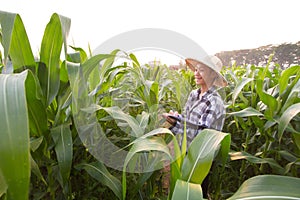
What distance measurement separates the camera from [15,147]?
25 cm

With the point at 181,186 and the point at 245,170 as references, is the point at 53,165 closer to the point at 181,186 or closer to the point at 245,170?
the point at 181,186

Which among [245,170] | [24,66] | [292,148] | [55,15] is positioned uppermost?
[55,15]

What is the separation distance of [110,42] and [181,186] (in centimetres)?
57

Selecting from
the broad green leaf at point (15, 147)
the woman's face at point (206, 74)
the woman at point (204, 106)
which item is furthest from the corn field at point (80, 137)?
the woman's face at point (206, 74)

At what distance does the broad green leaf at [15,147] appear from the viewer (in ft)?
0.81

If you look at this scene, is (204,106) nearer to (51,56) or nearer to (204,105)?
(204,105)

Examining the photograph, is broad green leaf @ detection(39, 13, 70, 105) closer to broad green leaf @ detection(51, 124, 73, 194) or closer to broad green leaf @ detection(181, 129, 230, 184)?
broad green leaf @ detection(51, 124, 73, 194)

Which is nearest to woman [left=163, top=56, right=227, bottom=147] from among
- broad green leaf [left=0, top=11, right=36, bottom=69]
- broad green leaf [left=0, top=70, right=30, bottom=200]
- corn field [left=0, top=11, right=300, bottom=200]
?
corn field [left=0, top=11, right=300, bottom=200]

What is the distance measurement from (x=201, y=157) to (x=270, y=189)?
11 centimetres

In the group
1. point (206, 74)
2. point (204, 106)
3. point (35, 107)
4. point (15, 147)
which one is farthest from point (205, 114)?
point (15, 147)

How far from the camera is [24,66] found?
1.70 ft

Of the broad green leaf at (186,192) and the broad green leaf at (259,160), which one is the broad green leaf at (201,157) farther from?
the broad green leaf at (259,160)

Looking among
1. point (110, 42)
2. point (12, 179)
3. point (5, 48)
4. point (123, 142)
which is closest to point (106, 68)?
point (110, 42)

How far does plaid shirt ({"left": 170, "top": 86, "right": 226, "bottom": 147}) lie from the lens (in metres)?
1.10
